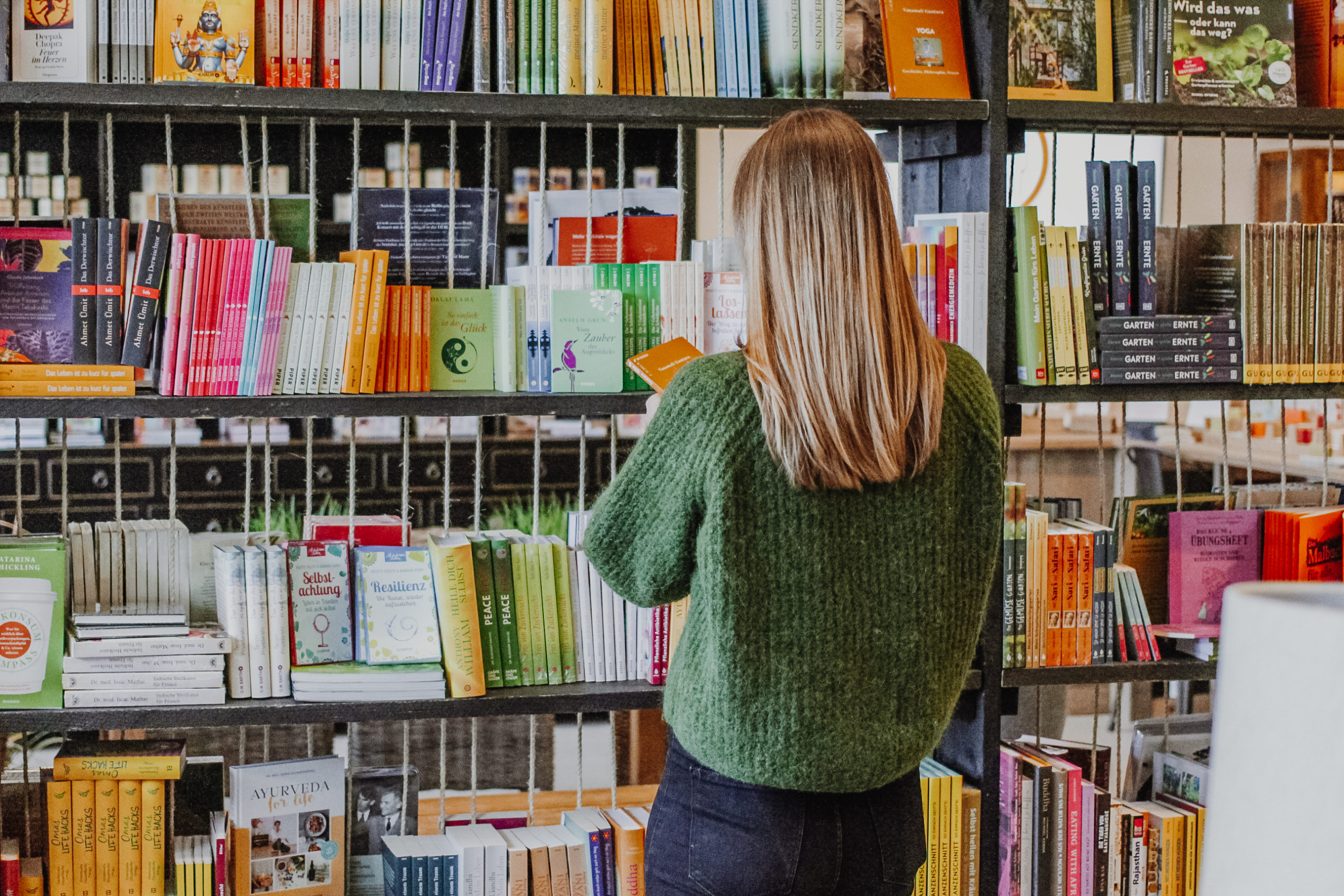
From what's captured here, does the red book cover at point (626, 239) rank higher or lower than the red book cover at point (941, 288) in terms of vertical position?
higher

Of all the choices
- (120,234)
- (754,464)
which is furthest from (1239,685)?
(120,234)

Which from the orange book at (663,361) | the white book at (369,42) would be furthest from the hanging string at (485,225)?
the orange book at (663,361)

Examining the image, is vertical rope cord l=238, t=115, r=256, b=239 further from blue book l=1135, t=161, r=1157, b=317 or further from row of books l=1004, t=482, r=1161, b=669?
blue book l=1135, t=161, r=1157, b=317

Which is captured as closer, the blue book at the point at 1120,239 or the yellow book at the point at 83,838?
the yellow book at the point at 83,838

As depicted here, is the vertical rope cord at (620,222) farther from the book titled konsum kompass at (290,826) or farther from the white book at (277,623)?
the book titled konsum kompass at (290,826)

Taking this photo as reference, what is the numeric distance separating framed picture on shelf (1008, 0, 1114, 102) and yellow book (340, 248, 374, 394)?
3.67ft

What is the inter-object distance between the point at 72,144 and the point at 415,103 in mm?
4541

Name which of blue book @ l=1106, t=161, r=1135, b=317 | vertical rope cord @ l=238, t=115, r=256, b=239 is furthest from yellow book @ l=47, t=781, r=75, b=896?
blue book @ l=1106, t=161, r=1135, b=317

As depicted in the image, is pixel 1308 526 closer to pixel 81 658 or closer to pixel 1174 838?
pixel 1174 838

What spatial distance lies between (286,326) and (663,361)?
23.4 inches

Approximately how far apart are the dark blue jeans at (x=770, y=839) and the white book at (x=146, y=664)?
0.81m

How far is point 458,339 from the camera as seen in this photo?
2.11 metres

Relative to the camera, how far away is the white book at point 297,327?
1.98 metres

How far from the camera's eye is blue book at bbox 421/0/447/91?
1.98 meters
